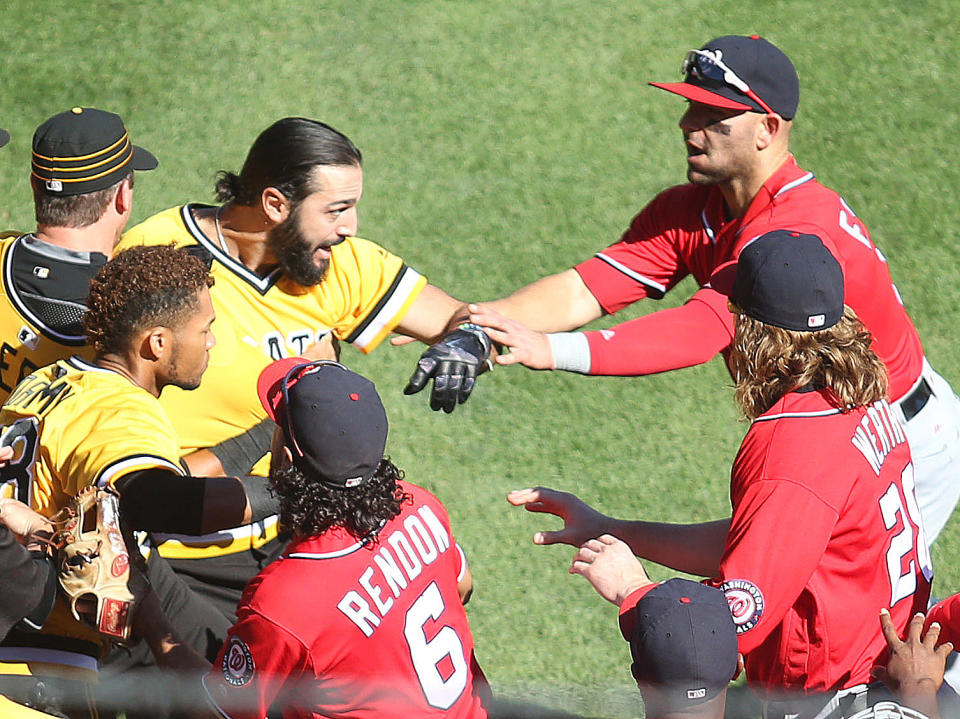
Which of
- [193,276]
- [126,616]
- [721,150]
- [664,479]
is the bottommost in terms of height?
[664,479]

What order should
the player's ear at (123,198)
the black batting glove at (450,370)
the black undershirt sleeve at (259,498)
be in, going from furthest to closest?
the player's ear at (123,198)
the black undershirt sleeve at (259,498)
the black batting glove at (450,370)

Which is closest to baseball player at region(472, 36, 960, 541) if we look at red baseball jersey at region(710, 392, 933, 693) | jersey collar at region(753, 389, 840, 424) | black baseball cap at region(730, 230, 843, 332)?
black baseball cap at region(730, 230, 843, 332)

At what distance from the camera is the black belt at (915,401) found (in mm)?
3625

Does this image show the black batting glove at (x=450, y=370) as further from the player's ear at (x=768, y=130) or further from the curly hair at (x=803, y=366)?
the player's ear at (x=768, y=130)

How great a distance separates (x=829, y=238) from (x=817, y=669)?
133 cm

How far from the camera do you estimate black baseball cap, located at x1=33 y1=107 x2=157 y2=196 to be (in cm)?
346

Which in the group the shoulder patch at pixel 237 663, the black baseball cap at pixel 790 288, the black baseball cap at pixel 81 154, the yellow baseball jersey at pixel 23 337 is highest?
the black baseball cap at pixel 790 288

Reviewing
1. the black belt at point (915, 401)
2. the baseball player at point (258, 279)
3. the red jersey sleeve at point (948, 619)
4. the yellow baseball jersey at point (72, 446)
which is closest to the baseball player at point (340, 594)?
the yellow baseball jersey at point (72, 446)

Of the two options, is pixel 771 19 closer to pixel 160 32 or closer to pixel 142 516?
pixel 160 32

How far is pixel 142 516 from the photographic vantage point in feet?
8.92

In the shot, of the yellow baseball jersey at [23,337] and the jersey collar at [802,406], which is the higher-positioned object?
the jersey collar at [802,406]

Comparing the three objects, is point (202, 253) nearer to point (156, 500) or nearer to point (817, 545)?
point (156, 500)

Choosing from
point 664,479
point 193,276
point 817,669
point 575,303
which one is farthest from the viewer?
point 664,479

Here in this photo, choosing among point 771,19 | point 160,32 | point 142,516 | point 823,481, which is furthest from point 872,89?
point 142,516
